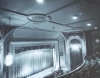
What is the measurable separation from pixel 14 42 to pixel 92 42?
25.3 feet

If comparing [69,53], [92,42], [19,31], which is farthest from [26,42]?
[92,42]

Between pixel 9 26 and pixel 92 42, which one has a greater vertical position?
pixel 9 26

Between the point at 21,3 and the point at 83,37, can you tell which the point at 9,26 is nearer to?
the point at 21,3

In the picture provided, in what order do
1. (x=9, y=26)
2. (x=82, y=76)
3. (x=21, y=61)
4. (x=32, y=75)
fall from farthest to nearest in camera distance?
(x=32, y=75) → (x=21, y=61) → (x=9, y=26) → (x=82, y=76)

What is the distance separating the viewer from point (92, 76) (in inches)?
195

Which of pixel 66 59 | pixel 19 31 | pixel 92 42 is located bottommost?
pixel 66 59

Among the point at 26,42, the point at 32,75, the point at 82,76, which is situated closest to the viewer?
the point at 82,76

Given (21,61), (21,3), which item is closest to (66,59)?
(21,61)

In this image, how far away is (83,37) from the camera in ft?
36.9

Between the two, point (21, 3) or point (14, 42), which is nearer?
point (21, 3)

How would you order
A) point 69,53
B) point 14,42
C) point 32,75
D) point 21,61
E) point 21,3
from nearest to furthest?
point 21,3 < point 14,42 < point 21,61 < point 32,75 < point 69,53

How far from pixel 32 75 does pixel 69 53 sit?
14.2ft

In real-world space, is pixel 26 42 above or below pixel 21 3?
below

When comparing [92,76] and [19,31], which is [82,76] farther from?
[19,31]
